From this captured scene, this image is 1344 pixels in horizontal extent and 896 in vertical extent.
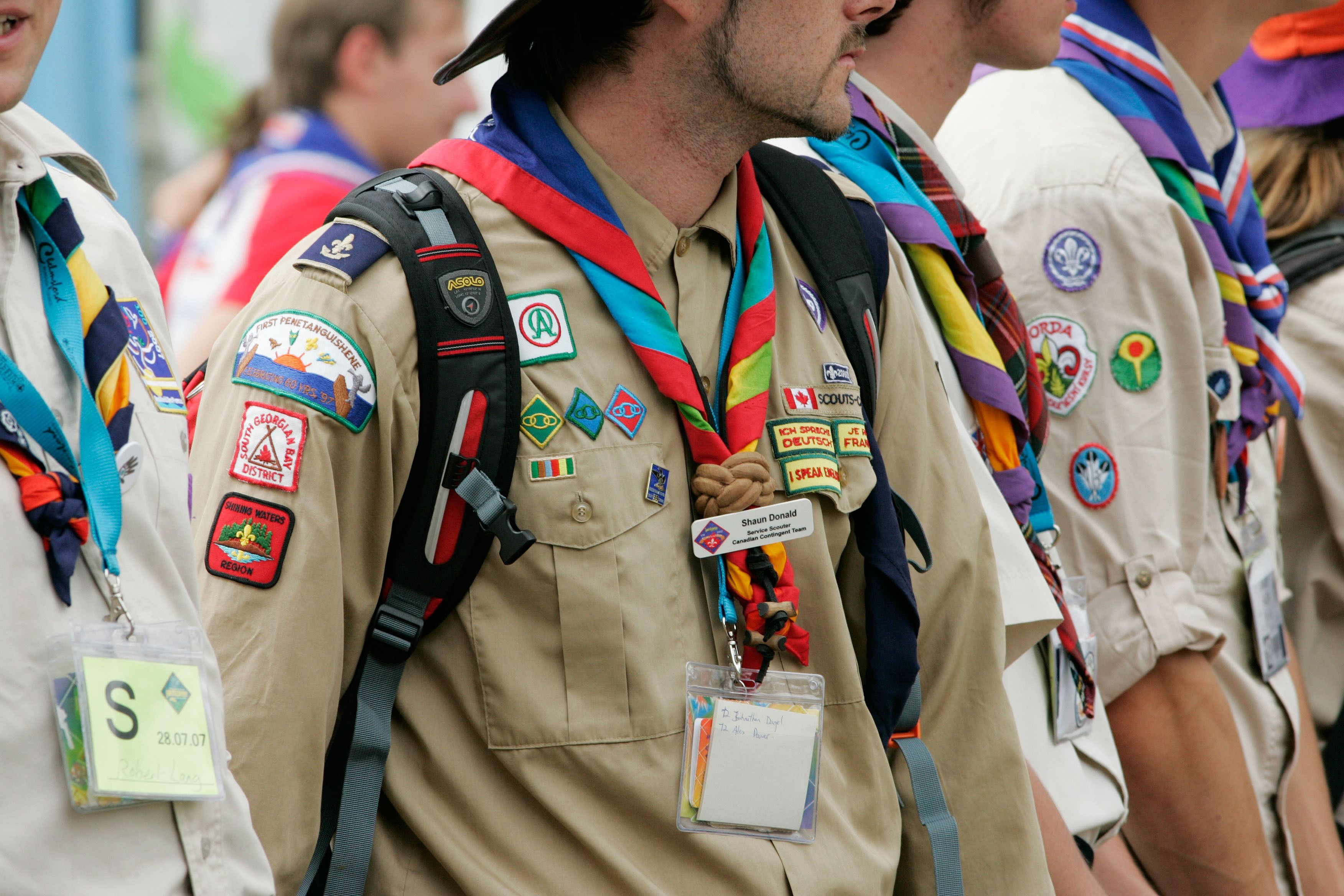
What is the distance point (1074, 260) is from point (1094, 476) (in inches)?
16.8

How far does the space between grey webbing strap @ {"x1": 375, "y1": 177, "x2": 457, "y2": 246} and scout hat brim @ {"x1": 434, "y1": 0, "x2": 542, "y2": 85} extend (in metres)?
0.22

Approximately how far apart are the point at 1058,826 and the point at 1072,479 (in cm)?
72

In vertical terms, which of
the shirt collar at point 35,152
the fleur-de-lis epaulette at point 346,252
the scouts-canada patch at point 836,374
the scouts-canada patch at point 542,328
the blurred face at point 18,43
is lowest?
the scouts-canada patch at point 836,374

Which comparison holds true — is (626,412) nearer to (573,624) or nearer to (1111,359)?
(573,624)

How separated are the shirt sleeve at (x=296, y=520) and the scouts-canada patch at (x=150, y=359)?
17 centimetres

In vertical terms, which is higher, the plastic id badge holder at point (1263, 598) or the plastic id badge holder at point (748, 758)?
the plastic id badge holder at point (748, 758)

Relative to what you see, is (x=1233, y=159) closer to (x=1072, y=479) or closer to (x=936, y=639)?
(x=1072, y=479)

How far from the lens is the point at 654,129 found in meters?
2.03

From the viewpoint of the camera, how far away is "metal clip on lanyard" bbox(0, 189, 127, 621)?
4.20ft

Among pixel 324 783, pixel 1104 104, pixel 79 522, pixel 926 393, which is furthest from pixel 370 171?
pixel 79 522

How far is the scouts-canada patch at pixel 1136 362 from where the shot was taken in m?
2.82

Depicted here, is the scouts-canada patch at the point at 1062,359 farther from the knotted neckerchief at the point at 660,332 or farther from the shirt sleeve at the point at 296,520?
the shirt sleeve at the point at 296,520

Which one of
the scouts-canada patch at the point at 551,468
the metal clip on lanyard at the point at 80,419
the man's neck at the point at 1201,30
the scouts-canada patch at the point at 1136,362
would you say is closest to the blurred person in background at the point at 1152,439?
the scouts-canada patch at the point at 1136,362

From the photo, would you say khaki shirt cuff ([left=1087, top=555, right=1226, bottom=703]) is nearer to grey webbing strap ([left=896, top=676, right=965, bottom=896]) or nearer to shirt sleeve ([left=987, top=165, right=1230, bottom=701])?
shirt sleeve ([left=987, top=165, right=1230, bottom=701])
